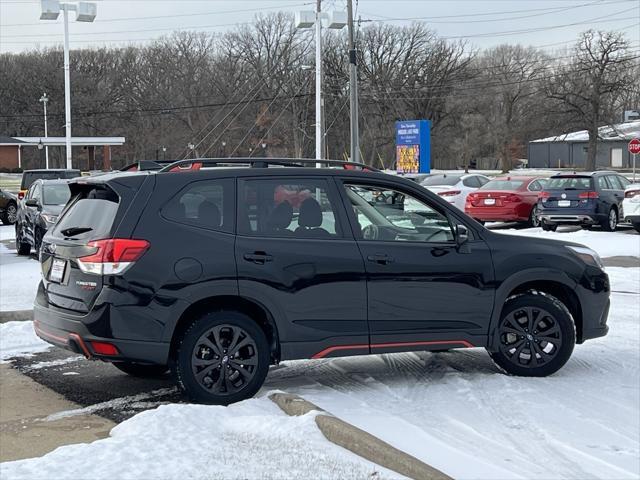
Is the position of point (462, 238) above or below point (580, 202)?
below

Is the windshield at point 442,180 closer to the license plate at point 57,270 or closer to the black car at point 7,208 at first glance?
the black car at point 7,208

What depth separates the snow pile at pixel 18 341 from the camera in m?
8.62

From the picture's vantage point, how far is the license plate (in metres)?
6.63

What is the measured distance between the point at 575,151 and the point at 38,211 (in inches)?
3396

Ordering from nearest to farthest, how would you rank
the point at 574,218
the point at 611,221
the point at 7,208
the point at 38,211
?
the point at 38,211 < the point at 574,218 < the point at 611,221 < the point at 7,208

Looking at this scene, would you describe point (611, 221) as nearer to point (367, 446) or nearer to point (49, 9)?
point (49, 9)

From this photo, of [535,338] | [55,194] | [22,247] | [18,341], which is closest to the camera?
[535,338]

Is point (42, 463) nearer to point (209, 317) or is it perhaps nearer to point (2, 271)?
point (209, 317)

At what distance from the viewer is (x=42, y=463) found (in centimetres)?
485

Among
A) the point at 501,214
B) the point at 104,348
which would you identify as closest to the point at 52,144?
the point at 501,214

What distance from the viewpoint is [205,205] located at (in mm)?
6648

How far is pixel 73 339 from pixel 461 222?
3.22 meters

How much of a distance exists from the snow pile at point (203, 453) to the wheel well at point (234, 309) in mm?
758

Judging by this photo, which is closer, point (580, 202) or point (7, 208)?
point (580, 202)
